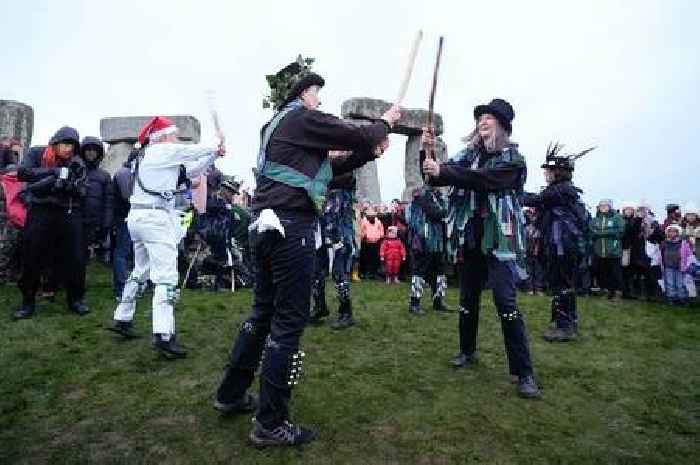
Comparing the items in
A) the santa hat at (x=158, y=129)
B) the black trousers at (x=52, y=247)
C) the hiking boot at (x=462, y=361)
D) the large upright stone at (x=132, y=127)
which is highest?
the large upright stone at (x=132, y=127)

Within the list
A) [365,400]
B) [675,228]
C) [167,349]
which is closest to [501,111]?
[365,400]

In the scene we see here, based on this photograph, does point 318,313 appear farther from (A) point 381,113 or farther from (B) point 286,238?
(A) point 381,113

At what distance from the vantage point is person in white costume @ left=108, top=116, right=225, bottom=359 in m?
5.07

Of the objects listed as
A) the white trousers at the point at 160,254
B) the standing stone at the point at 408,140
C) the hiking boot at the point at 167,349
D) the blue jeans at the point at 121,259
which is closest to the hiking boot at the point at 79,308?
the blue jeans at the point at 121,259

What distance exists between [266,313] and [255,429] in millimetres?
712

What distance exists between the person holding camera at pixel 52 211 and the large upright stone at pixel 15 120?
6039mm

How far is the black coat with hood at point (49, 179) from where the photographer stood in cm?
661

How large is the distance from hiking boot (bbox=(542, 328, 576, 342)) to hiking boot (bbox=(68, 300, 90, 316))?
5.46 meters

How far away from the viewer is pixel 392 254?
12.5 metres

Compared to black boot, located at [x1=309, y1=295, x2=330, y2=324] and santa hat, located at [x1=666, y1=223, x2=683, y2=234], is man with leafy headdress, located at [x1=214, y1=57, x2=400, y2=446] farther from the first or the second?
santa hat, located at [x1=666, y1=223, x2=683, y2=234]

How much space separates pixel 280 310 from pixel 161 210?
226 cm

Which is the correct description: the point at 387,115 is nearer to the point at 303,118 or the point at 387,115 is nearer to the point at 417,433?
the point at 303,118

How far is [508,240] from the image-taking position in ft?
15.4

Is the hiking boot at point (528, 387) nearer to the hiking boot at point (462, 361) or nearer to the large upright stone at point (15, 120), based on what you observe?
the hiking boot at point (462, 361)
